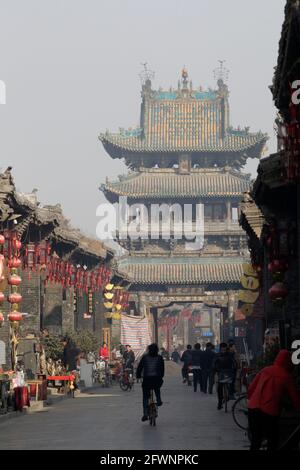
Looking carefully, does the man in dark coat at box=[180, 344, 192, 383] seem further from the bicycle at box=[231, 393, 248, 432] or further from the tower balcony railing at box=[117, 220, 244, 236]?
the tower balcony railing at box=[117, 220, 244, 236]

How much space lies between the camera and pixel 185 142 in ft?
277

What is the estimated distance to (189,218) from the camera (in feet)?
271

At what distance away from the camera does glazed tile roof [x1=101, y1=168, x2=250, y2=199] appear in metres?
A: 81.8

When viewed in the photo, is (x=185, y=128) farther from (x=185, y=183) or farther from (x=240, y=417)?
(x=240, y=417)

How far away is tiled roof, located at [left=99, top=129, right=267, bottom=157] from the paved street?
5177 cm

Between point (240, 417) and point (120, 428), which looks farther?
point (120, 428)

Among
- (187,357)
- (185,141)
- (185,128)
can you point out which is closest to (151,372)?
(187,357)

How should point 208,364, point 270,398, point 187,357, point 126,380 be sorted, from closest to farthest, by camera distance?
point 270,398 < point 208,364 < point 126,380 < point 187,357

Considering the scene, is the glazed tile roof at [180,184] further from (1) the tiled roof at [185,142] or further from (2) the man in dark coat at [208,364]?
(2) the man in dark coat at [208,364]

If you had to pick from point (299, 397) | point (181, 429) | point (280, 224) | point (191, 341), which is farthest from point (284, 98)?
point (191, 341)

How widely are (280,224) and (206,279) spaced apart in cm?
4940

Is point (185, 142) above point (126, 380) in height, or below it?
above

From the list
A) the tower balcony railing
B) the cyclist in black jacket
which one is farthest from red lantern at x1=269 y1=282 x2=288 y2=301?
the tower balcony railing

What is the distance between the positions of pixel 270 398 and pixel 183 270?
203 ft
